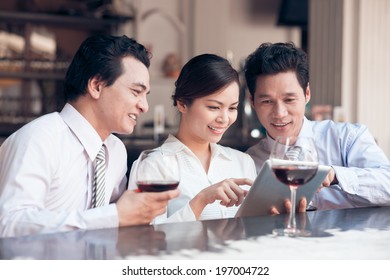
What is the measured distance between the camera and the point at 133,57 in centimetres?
185

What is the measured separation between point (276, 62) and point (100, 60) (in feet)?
2.17

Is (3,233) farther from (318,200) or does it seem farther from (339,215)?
(318,200)

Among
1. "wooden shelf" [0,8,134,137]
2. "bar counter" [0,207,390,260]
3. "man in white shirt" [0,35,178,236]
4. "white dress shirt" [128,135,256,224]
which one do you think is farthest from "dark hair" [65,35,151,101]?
"wooden shelf" [0,8,134,137]

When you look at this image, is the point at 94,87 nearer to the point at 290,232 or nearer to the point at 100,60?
the point at 100,60

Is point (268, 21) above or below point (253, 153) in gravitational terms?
above

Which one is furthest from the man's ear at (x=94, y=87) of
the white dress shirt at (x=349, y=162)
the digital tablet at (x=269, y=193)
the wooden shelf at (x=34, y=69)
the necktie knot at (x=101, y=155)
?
the wooden shelf at (x=34, y=69)

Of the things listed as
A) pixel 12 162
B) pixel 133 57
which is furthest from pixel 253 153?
pixel 12 162

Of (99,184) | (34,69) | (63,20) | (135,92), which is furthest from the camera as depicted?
(34,69)

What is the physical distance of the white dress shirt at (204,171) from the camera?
196 cm

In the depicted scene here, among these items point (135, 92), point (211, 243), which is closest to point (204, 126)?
point (135, 92)

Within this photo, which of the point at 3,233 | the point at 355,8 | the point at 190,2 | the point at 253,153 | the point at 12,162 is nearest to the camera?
the point at 3,233

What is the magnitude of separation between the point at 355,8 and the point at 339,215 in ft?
11.1

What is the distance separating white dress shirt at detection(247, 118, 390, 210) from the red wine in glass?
2.33 ft

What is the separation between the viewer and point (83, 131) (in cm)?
177
